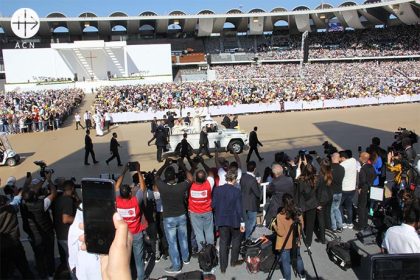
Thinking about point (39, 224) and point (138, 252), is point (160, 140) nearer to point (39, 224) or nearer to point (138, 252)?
point (39, 224)

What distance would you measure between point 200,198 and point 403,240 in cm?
301

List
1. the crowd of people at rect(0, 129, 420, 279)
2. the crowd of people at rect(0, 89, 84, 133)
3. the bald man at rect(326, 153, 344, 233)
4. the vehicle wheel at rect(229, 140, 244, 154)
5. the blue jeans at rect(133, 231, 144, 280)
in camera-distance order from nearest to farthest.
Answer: the crowd of people at rect(0, 129, 420, 279) < the blue jeans at rect(133, 231, 144, 280) < the bald man at rect(326, 153, 344, 233) < the vehicle wheel at rect(229, 140, 244, 154) < the crowd of people at rect(0, 89, 84, 133)

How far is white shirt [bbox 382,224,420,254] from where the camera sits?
477 cm

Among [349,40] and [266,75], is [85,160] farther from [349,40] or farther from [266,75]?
[349,40]

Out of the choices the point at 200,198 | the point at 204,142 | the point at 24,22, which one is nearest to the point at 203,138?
the point at 204,142

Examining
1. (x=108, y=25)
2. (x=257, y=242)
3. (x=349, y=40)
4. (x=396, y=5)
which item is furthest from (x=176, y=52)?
(x=257, y=242)

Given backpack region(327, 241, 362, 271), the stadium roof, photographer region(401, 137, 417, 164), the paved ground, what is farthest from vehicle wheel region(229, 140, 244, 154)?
the stadium roof

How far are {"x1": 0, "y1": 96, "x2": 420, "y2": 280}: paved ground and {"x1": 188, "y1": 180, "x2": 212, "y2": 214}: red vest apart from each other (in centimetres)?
227

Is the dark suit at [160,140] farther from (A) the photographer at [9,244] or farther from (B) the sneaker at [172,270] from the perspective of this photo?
(A) the photographer at [9,244]

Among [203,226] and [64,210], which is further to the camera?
[203,226]

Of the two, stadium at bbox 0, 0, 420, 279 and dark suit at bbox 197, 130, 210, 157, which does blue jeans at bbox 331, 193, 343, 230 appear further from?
dark suit at bbox 197, 130, 210, 157

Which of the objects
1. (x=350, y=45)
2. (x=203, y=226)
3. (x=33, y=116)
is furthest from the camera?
(x=350, y=45)

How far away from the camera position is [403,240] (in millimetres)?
4812

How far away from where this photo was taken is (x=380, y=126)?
21.4 meters
